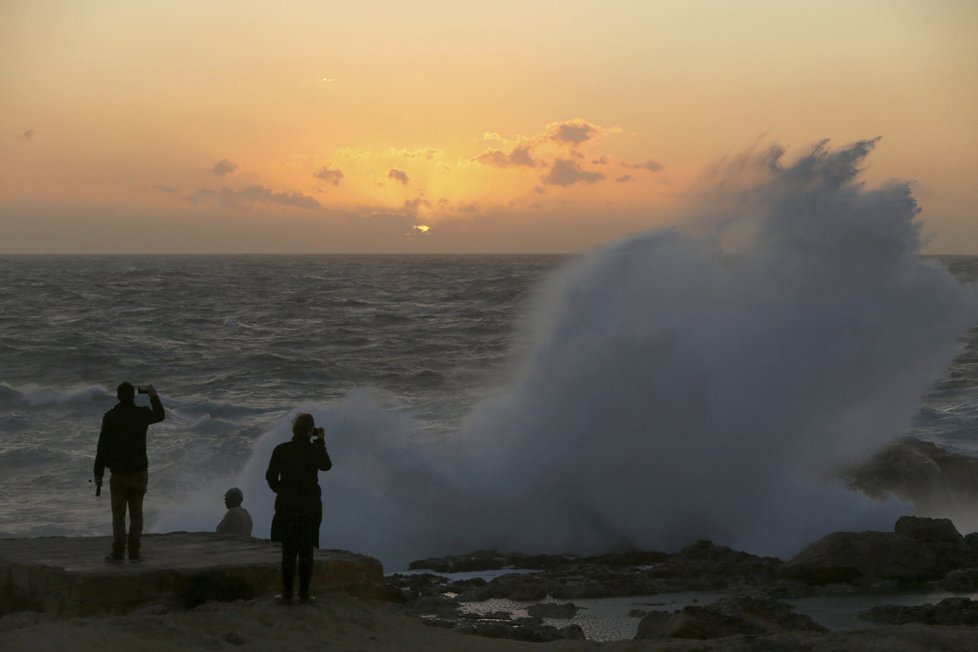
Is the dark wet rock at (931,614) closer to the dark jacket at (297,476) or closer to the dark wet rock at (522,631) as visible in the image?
the dark wet rock at (522,631)

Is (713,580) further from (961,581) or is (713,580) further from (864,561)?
(961,581)

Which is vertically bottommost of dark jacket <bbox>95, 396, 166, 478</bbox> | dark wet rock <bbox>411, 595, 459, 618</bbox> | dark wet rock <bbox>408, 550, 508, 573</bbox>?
dark wet rock <bbox>411, 595, 459, 618</bbox>

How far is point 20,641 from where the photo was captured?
589 centimetres

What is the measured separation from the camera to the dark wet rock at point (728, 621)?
7.42 m

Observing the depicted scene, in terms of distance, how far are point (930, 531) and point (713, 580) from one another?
239cm

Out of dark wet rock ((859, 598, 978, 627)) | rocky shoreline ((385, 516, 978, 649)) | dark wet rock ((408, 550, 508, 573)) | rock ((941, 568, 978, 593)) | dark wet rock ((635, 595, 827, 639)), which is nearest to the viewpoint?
dark wet rock ((635, 595, 827, 639))

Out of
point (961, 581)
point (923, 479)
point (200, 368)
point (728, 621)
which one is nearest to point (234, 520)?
point (728, 621)

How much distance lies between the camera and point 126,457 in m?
7.51

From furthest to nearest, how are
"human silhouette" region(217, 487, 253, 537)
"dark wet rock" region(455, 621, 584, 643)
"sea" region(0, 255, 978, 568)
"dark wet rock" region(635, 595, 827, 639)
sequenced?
"sea" region(0, 255, 978, 568) → "human silhouette" region(217, 487, 253, 537) → "dark wet rock" region(455, 621, 584, 643) → "dark wet rock" region(635, 595, 827, 639)

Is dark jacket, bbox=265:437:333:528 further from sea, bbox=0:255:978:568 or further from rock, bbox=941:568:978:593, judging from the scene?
sea, bbox=0:255:978:568

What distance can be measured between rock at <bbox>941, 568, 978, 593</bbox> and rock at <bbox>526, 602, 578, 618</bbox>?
3418 millimetres

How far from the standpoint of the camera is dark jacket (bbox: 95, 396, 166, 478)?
7.48 m

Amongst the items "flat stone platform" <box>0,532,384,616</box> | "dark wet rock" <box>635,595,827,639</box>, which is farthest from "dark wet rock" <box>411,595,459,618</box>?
"dark wet rock" <box>635,595,827,639</box>

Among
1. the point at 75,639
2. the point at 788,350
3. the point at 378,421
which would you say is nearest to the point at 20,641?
the point at 75,639
